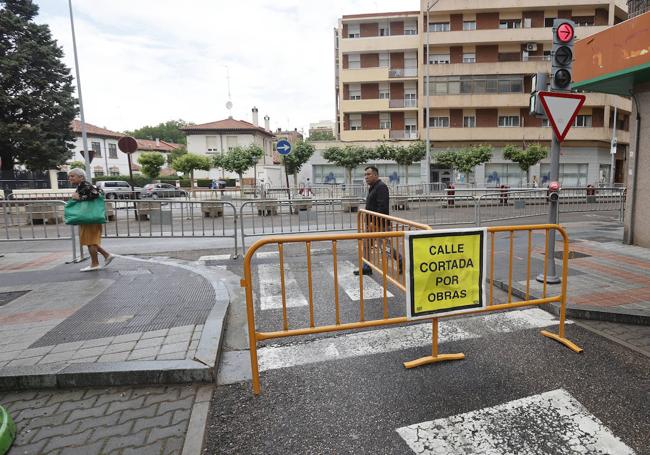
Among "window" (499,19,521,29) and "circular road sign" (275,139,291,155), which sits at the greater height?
"window" (499,19,521,29)

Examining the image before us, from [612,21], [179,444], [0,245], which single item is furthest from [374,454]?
[612,21]

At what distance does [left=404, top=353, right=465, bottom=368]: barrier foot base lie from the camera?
3.73 m

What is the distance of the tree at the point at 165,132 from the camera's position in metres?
97.9

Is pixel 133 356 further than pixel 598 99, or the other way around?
pixel 598 99

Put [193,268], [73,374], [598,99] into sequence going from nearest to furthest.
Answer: [73,374]
[193,268]
[598,99]

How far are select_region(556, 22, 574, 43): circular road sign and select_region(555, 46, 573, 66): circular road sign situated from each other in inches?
4.2

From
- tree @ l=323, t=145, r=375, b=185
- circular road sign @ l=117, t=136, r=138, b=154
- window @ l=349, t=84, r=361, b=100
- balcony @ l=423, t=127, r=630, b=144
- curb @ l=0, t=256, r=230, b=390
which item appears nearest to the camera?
curb @ l=0, t=256, r=230, b=390

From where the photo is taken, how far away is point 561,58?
5727 mm

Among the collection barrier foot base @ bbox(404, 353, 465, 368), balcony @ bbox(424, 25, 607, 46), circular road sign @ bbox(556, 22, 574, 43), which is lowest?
barrier foot base @ bbox(404, 353, 465, 368)

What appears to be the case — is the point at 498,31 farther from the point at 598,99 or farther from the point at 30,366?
the point at 30,366

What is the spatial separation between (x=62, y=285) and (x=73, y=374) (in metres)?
3.53

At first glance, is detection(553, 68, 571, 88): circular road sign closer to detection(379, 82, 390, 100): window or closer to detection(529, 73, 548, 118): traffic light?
detection(529, 73, 548, 118): traffic light

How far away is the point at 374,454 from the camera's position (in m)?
2.60

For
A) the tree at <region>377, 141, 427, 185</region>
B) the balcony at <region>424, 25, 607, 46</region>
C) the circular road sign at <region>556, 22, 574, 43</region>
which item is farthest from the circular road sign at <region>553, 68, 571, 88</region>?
the balcony at <region>424, 25, 607, 46</region>
